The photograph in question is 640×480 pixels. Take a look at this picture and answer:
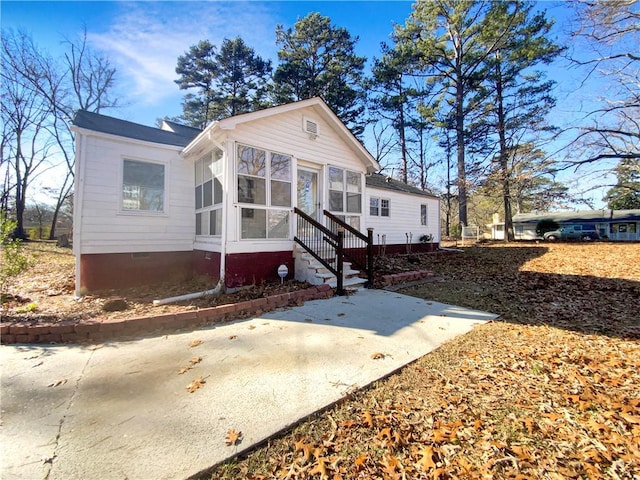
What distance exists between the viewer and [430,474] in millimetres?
1745

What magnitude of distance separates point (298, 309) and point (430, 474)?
3657 mm

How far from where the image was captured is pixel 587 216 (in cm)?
2992

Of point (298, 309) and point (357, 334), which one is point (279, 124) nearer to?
point (298, 309)

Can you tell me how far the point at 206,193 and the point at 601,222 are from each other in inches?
1520

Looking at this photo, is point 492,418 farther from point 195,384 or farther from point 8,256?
point 8,256

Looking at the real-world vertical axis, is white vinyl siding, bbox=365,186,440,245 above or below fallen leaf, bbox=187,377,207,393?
above

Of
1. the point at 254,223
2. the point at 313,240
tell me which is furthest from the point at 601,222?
the point at 254,223

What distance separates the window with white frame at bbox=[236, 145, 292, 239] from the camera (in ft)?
21.1

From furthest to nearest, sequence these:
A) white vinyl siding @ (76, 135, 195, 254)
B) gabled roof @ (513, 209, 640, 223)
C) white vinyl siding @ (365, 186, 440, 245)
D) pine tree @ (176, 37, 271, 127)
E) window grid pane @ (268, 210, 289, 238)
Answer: gabled roof @ (513, 209, 640, 223)
pine tree @ (176, 37, 271, 127)
white vinyl siding @ (365, 186, 440, 245)
window grid pane @ (268, 210, 289, 238)
white vinyl siding @ (76, 135, 195, 254)

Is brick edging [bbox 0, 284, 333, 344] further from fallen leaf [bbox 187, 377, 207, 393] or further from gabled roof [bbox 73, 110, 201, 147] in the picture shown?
gabled roof [bbox 73, 110, 201, 147]

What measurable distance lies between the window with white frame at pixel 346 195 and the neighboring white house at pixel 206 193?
1.4 inches

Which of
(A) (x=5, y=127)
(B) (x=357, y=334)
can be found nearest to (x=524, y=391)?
(B) (x=357, y=334)

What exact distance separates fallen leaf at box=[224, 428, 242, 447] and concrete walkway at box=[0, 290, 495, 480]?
0.03 metres

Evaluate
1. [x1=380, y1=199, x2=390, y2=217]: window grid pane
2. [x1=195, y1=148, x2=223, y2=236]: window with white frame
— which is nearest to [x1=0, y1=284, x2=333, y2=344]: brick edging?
[x1=195, y1=148, x2=223, y2=236]: window with white frame
